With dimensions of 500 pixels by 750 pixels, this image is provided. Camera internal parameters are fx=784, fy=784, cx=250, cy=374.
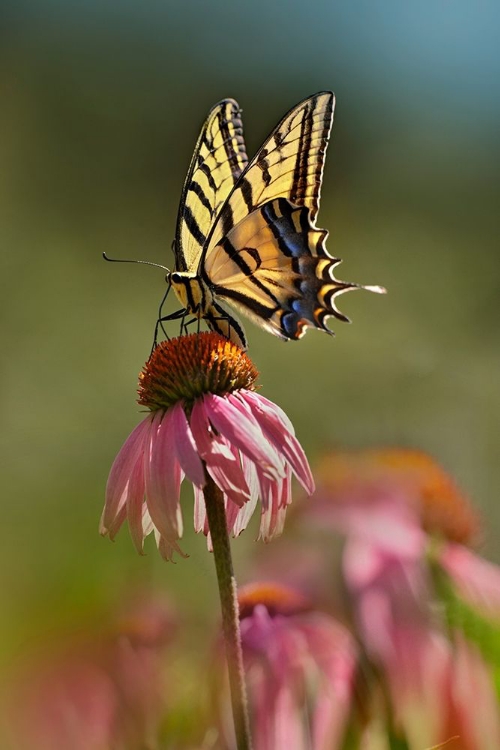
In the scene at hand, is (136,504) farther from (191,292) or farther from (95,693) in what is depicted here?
(191,292)

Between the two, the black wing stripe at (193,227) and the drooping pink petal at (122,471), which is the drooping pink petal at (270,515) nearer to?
the drooping pink petal at (122,471)

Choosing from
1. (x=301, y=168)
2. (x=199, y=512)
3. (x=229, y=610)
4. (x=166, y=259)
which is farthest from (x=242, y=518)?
(x=166, y=259)

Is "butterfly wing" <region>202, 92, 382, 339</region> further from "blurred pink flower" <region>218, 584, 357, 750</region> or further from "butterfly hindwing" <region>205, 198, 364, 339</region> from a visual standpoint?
"blurred pink flower" <region>218, 584, 357, 750</region>

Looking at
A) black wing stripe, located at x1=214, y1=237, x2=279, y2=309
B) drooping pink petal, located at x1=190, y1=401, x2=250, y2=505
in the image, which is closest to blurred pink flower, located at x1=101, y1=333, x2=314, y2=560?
drooping pink petal, located at x1=190, y1=401, x2=250, y2=505

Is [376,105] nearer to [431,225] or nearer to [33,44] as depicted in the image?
[431,225]

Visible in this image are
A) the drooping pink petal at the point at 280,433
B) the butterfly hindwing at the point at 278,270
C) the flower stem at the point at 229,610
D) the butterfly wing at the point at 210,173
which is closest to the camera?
the flower stem at the point at 229,610

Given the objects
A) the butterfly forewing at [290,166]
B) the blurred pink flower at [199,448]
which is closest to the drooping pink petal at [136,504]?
the blurred pink flower at [199,448]
